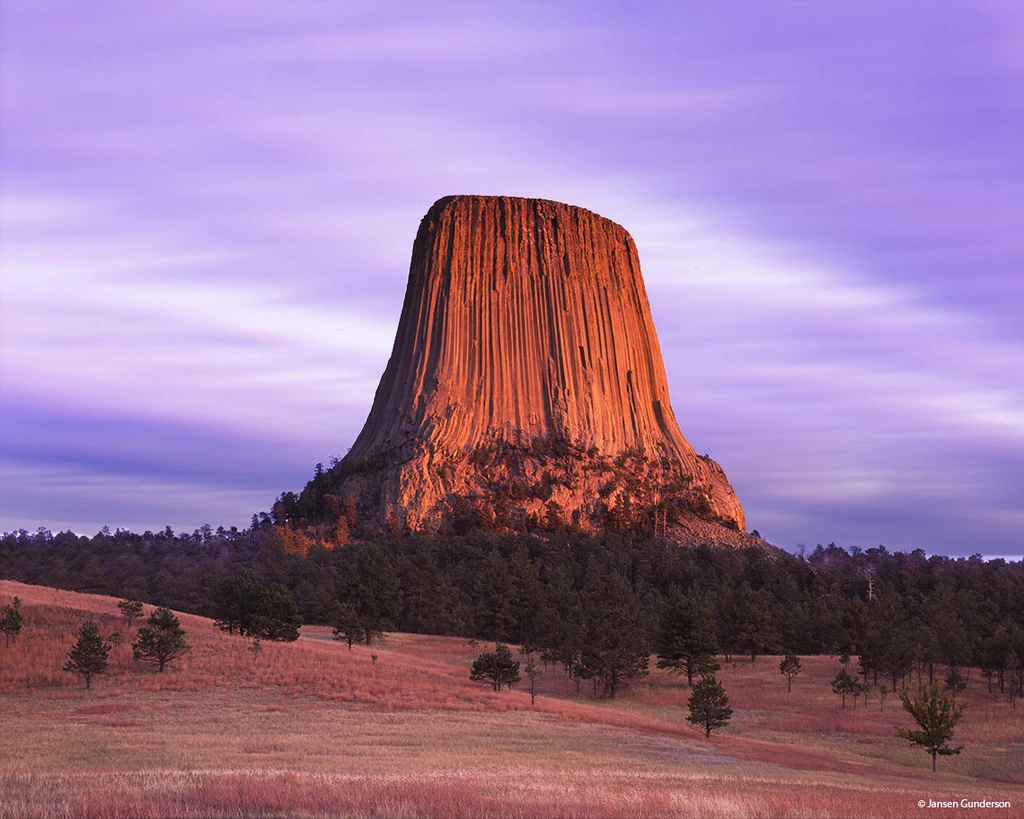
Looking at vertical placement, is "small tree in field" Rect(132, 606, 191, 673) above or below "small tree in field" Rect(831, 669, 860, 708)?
above

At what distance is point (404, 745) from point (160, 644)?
63.0 ft

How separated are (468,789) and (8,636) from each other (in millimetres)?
36578

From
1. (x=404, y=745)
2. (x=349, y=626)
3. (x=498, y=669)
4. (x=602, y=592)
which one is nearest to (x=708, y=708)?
(x=498, y=669)

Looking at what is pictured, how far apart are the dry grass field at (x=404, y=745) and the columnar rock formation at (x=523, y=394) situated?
64740 millimetres

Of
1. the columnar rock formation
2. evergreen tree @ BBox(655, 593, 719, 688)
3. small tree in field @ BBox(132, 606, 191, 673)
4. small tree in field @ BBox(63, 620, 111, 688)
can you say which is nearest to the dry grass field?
small tree in field @ BBox(63, 620, 111, 688)

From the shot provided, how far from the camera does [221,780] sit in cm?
1530

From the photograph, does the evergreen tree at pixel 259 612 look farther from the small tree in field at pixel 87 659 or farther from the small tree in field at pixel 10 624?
the small tree in field at pixel 87 659

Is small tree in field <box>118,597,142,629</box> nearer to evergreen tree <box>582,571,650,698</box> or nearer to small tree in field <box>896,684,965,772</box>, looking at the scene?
evergreen tree <box>582,571,650,698</box>

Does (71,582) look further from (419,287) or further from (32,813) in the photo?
(32,813)

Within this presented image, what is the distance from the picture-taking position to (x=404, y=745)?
26.9 m

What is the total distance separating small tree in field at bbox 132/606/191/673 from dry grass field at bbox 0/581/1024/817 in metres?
0.70

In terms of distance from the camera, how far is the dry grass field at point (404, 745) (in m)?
14.6

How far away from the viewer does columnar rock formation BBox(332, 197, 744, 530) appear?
409ft

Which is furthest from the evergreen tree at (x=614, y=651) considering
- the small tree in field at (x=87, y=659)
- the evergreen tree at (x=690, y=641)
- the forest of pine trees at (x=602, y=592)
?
the small tree in field at (x=87, y=659)
